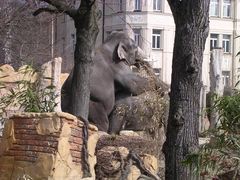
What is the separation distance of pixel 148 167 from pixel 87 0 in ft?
7.73

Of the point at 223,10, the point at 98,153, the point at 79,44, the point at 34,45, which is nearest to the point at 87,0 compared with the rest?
the point at 79,44

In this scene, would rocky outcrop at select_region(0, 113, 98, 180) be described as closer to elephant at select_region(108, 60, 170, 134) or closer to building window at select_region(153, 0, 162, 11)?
elephant at select_region(108, 60, 170, 134)

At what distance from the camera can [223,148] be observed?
480 cm

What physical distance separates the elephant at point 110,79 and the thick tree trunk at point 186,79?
5048 millimetres

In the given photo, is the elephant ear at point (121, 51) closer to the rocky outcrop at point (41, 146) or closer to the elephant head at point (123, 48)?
Result: the elephant head at point (123, 48)

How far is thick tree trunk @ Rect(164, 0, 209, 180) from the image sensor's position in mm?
5543

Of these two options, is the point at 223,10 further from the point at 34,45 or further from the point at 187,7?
the point at 187,7

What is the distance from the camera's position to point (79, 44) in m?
8.32

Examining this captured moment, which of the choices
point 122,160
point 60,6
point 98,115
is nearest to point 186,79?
point 60,6

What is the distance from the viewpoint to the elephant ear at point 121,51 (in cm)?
1084

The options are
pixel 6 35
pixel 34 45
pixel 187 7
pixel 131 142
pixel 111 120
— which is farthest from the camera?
pixel 34 45

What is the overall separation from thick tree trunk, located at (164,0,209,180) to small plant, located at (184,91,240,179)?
347 millimetres

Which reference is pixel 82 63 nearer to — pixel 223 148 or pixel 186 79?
pixel 186 79

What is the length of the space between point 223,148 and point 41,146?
8.79ft
